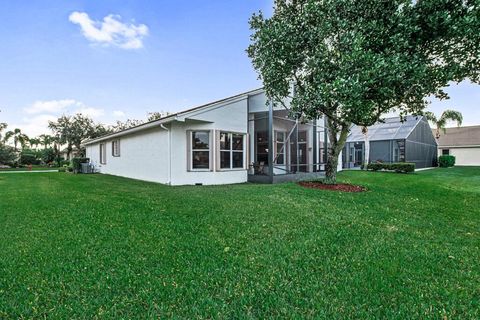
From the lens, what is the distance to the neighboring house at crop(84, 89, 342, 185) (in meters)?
11.6

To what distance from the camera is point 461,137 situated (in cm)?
3612

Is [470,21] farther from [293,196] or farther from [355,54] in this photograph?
[293,196]

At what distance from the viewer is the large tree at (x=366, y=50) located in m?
7.68

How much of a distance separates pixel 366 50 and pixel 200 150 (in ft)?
24.6

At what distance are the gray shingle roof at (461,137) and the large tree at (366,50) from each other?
3311 cm

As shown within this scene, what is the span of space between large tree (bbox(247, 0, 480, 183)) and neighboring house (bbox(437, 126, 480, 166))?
108 feet

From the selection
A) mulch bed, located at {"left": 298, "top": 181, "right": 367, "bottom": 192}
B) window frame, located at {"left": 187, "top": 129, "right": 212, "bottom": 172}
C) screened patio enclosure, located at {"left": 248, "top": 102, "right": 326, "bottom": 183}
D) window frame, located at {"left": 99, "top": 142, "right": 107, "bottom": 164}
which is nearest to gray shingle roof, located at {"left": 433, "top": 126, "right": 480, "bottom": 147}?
screened patio enclosure, located at {"left": 248, "top": 102, "right": 326, "bottom": 183}

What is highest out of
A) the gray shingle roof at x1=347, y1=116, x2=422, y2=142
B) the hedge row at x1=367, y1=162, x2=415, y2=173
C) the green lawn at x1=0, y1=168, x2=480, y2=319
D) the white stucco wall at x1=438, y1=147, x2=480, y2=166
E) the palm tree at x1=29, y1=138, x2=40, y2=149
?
the palm tree at x1=29, y1=138, x2=40, y2=149

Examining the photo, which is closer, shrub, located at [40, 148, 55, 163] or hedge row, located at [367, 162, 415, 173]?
hedge row, located at [367, 162, 415, 173]

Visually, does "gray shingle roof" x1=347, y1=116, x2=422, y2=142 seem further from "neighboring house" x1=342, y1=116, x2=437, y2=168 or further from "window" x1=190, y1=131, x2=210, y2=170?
"window" x1=190, y1=131, x2=210, y2=170

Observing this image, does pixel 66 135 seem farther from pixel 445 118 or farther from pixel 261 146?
pixel 445 118

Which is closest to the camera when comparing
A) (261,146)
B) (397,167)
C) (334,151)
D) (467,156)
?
(334,151)

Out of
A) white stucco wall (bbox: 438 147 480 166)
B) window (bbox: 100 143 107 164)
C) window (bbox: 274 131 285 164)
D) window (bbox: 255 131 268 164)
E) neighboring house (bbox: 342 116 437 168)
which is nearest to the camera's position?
window (bbox: 255 131 268 164)

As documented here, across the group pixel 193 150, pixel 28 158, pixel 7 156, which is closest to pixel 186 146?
pixel 193 150
